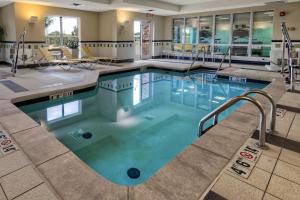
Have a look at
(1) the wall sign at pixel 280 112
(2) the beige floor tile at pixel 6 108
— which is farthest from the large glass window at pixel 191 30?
(2) the beige floor tile at pixel 6 108

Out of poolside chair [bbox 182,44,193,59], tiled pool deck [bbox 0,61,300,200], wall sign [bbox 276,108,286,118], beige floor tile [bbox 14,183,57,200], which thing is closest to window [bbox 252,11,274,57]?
poolside chair [bbox 182,44,193,59]

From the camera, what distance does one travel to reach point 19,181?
1.93 m

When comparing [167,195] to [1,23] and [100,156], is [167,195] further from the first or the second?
[1,23]

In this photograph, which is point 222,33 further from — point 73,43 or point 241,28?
point 73,43

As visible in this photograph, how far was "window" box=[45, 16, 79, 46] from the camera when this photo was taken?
1010 centimetres

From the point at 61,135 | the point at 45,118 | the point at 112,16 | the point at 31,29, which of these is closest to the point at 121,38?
the point at 112,16

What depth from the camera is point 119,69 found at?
28.7 ft

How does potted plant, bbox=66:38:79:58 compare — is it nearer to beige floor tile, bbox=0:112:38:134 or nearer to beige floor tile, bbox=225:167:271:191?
beige floor tile, bbox=0:112:38:134

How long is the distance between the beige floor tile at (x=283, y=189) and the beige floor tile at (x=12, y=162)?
83.9 inches

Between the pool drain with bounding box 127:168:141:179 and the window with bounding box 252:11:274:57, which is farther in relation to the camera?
A: the window with bounding box 252:11:274:57

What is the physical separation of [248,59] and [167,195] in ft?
33.2

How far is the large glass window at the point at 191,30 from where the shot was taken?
1196 centimetres

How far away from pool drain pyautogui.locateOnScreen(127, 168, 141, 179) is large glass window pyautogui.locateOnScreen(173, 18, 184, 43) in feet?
35.5

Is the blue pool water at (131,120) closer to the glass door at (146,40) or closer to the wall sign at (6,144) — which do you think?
the wall sign at (6,144)
